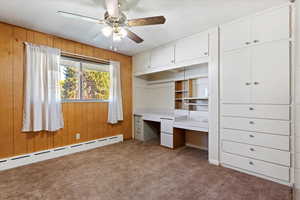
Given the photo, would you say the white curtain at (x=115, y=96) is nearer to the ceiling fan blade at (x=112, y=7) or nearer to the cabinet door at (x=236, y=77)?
the ceiling fan blade at (x=112, y=7)

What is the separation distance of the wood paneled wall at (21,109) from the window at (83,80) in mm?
191

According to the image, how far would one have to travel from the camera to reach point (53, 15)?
7.39 feet

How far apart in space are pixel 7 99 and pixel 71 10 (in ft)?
5.97

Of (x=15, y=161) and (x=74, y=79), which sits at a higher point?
(x=74, y=79)

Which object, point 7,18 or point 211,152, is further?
point 211,152

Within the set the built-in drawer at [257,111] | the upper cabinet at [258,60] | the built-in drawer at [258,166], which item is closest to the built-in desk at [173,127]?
the built-in drawer at [257,111]

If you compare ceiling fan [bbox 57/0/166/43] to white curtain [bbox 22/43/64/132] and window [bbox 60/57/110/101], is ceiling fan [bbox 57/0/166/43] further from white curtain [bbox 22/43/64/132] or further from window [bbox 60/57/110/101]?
window [bbox 60/57/110/101]

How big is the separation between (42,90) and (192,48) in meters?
2.96

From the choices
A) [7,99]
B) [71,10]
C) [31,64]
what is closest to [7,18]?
[31,64]

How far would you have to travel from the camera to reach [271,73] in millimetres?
2059

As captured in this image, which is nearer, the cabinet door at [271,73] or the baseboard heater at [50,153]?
the cabinet door at [271,73]

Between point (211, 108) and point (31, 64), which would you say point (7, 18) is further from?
point (211, 108)

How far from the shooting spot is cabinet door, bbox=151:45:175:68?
10.9ft

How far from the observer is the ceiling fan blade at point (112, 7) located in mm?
1604
